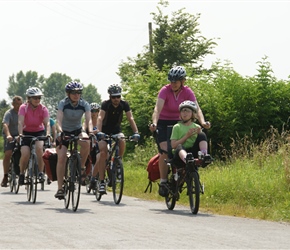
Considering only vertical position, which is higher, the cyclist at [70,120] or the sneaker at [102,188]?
the cyclist at [70,120]

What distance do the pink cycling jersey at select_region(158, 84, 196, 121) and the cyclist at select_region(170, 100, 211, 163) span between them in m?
0.68

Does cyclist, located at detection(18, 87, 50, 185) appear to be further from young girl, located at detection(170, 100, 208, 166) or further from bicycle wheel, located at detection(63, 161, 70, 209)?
young girl, located at detection(170, 100, 208, 166)

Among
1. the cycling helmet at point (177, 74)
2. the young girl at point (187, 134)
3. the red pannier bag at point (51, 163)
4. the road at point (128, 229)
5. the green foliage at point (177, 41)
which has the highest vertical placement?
the green foliage at point (177, 41)

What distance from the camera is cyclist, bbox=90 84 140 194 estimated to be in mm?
15836

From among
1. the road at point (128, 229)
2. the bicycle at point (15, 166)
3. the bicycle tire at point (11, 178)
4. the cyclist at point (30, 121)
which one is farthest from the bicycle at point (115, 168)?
the bicycle tire at point (11, 178)

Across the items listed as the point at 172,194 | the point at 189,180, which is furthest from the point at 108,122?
the point at 189,180

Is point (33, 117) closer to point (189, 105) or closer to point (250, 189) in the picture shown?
point (250, 189)

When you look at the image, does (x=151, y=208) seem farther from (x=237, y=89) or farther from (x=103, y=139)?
(x=237, y=89)

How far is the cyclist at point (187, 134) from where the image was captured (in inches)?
542

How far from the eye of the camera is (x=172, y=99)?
14633 millimetres

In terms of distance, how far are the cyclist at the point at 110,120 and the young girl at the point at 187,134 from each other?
2.04m

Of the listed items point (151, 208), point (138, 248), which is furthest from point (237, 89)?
point (138, 248)

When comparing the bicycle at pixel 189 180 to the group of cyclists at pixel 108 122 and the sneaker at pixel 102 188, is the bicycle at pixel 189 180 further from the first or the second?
the sneaker at pixel 102 188

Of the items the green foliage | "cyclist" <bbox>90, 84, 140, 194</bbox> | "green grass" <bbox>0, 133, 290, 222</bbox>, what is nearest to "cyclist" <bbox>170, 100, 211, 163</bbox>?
"green grass" <bbox>0, 133, 290, 222</bbox>
